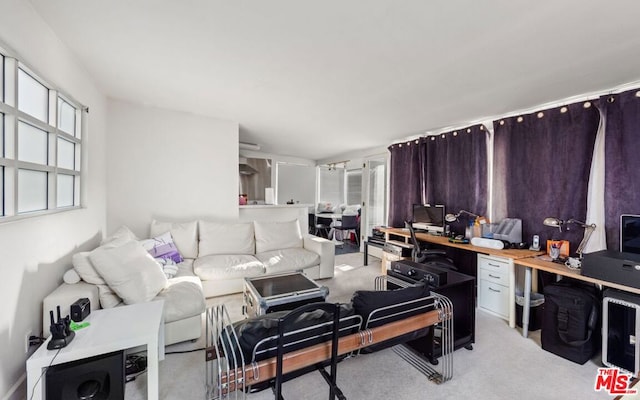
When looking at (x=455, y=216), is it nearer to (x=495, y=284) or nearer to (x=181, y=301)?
(x=495, y=284)

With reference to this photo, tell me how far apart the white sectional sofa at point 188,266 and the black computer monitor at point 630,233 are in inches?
113

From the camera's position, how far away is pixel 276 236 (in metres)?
3.79

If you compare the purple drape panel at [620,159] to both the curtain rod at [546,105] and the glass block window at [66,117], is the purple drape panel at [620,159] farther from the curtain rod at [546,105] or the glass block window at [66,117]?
the glass block window at [66,117]

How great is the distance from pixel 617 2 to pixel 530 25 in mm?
355

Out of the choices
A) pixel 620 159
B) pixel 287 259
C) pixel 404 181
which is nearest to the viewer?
pixel 620 159

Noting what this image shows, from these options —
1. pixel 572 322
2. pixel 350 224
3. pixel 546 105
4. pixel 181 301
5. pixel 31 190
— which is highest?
pixel 546 105

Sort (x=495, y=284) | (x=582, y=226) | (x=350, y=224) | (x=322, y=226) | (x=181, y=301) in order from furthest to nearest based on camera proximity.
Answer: (x=322, y=226) → (x=350, y=224) → (x=495, y=284) → (x=582, y=226) → (x=181, y=301)

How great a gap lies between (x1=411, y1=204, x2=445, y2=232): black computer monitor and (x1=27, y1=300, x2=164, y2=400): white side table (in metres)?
3.54

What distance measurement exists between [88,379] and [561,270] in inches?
131

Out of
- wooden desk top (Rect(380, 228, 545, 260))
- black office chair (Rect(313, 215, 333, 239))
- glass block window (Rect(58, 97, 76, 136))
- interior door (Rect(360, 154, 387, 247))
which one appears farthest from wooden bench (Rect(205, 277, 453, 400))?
black office chair (Rect(313, 215, 333, 239))

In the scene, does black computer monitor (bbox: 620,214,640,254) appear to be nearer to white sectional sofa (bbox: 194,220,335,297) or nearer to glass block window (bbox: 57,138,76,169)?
white sectional sofa (bbox: 194,220,335,297)

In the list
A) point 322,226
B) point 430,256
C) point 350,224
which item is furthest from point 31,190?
point 322,226

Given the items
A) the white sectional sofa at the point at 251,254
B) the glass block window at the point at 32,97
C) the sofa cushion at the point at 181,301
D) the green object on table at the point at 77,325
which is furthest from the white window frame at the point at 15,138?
the white sectional sofa at the point at 251,254

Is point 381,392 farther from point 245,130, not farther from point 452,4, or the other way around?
point 245,130
